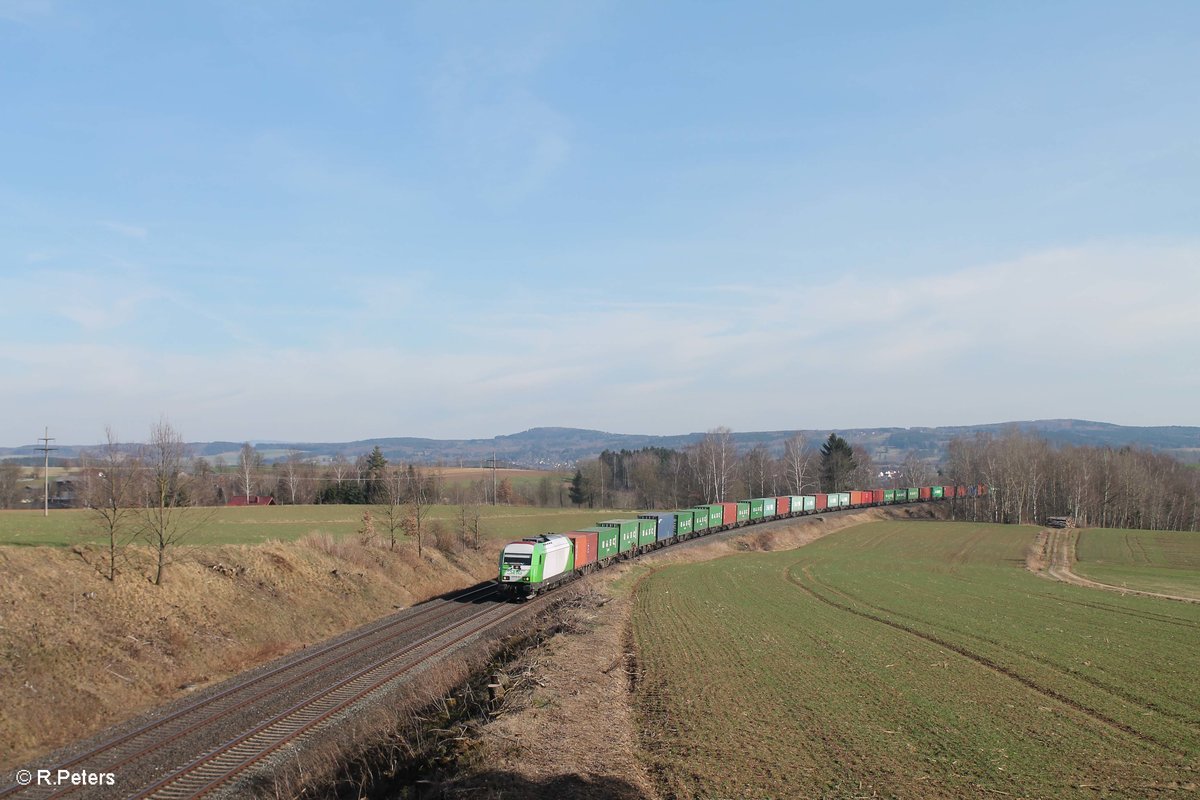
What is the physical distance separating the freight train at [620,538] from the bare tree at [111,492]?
56.5 ft

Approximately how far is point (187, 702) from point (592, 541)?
27.9 meters

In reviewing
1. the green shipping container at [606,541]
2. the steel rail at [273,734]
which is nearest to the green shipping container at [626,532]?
the green shipping container at [606,541]

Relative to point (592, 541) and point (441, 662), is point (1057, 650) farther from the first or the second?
point (592, 541)

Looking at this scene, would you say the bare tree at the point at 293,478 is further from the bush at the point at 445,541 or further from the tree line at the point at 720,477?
the bush at the point at 445,541

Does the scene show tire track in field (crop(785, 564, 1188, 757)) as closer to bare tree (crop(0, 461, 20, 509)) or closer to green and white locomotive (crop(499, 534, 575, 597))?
green and white locomotive (crop(499, 534, 575, 597))

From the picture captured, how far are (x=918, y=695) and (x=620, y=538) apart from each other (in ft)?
116

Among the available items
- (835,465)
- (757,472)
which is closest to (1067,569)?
(835,465)

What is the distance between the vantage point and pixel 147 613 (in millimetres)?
26516

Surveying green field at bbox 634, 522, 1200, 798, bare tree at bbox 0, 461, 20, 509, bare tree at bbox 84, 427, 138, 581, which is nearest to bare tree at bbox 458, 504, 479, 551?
green field at bbox 634, 522, 1200, 798

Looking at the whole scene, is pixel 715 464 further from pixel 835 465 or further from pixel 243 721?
pixel 243 721

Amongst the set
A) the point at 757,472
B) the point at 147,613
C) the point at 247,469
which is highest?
the point at 247,469

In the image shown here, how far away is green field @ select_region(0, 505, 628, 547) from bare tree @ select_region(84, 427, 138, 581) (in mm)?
983

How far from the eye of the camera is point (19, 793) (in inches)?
600

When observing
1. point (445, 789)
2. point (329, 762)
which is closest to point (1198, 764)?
point (445, 789)
